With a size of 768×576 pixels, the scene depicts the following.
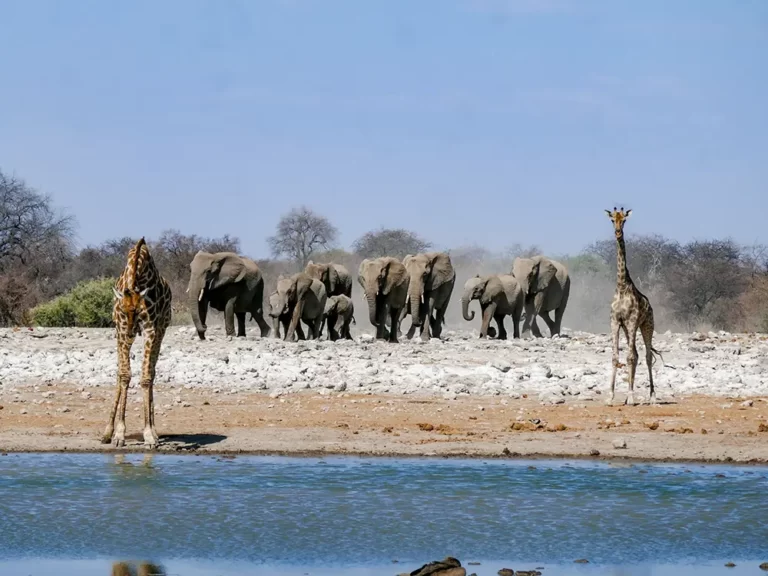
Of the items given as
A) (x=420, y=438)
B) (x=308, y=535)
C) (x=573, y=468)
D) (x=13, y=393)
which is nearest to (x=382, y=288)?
(x=13, y=393)

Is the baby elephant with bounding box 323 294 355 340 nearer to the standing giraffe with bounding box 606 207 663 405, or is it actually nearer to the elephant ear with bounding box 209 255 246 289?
the elephant ear with bounding box 209 255 246 289

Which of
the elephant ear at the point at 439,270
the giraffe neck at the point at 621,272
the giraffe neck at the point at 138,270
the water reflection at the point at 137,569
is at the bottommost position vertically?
the water reflection at the point at 137,569

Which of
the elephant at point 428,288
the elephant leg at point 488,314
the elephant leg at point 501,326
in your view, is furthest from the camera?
the elephant leg at point 488,314

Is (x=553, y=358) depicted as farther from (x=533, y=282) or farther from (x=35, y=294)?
(x=35, y=294)

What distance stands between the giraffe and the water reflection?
5131mm

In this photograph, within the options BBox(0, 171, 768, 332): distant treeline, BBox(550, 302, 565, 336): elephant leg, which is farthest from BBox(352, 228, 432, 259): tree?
BBox(550, 302, 565, 336): elephant leg

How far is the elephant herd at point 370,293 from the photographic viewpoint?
31.2 metres

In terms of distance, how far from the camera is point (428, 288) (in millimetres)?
34688

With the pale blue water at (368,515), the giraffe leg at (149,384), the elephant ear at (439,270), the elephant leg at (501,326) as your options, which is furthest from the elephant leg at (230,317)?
the pale blue water at (368,515)

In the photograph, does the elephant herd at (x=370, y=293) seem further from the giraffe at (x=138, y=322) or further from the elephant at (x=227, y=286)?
the giraffe at (x=138, y=322)

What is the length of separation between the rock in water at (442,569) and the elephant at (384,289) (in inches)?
902

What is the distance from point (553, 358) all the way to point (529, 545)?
14.1 metres

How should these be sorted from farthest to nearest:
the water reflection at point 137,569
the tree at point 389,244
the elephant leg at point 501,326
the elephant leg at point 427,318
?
the tree at point 389,244
the elephant leg at point 501,326
the elephant leg at point 427,318
the water reflection at point 137,569

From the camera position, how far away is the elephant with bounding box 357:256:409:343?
103 feet
